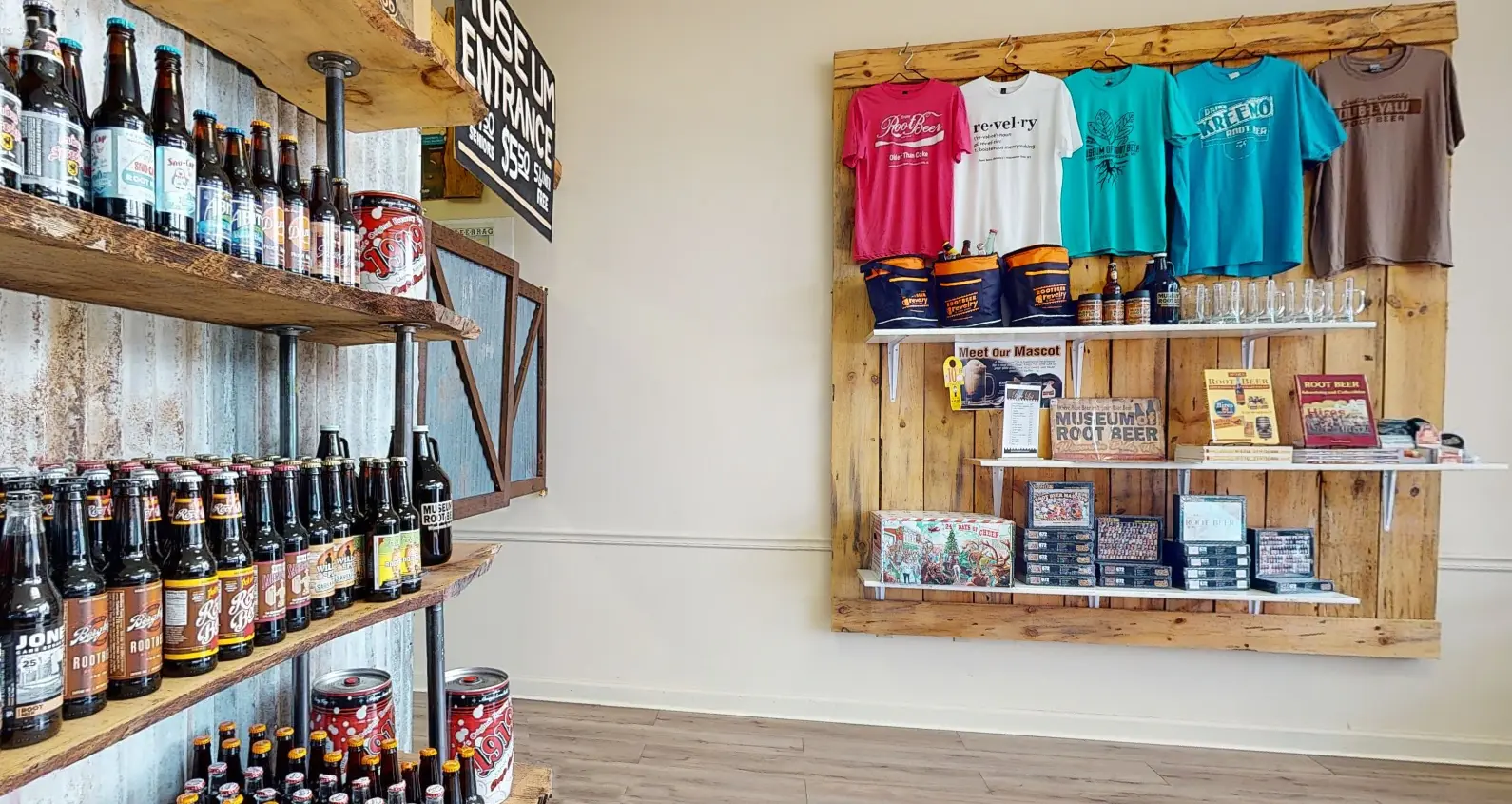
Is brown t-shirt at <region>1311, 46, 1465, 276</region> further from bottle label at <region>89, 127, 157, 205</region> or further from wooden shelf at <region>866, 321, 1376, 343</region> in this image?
bottle label at <region>89, 127, 157, 205</region>

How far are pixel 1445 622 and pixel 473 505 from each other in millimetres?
3612

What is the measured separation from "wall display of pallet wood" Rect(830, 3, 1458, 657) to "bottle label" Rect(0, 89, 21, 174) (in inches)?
93.2

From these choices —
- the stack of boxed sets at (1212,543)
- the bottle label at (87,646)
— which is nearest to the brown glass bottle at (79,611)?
the bottle label at (87,646)

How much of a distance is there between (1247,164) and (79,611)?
3315 millimetres

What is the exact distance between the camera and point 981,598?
8.78 ft

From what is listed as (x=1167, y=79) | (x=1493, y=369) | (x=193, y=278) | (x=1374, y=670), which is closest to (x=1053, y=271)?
(x=1167, y=79)

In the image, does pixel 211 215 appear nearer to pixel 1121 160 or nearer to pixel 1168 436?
pixel 1121 160

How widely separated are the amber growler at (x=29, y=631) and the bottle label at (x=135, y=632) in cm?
6

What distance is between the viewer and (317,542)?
1.01 m

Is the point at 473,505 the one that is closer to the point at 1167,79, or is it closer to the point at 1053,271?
the point at 1053,271

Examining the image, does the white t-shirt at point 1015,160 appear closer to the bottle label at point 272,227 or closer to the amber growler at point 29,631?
the bottle label at point 272,227

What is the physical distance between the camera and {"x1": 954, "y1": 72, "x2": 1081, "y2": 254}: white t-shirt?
8.48ft

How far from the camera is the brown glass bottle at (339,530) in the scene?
1.04 m

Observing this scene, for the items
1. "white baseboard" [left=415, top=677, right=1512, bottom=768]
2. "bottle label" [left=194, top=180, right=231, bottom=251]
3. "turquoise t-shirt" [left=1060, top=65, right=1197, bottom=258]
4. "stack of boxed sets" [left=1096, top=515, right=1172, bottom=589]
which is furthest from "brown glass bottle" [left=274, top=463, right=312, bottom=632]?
"turquoise t-shirt" [left=1060, top=65, right=1197, bottom=258]
